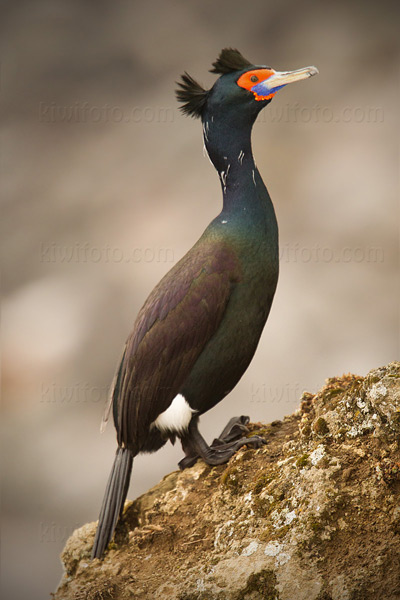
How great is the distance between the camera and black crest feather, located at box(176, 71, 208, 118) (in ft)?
11.9

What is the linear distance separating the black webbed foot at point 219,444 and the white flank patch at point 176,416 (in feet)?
0.29

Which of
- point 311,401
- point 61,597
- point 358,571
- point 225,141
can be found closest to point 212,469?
point 311,401

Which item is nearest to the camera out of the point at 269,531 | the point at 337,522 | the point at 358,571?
the point at 358,571

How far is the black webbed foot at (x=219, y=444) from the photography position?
132 inches

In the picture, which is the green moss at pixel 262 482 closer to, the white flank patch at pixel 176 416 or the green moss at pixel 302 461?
the green moss at pixel 302 461

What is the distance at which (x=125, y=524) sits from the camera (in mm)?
3467

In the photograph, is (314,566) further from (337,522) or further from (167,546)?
(167,546)

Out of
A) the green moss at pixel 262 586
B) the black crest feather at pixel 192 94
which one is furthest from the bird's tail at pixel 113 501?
the black crest feather at pixel 192 94

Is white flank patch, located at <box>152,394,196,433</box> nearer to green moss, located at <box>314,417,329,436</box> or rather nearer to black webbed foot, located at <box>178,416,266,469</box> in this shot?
black webbed foot, located at <box>178,416,266,469</box>

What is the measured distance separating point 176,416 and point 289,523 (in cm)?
102

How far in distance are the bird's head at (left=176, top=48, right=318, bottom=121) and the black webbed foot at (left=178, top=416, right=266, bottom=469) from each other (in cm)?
171

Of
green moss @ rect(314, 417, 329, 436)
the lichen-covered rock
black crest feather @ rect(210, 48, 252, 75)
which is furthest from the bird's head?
green moss @ rect(314, 417, 329, 436)

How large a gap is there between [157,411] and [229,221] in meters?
1.09

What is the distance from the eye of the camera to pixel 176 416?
347 centimetres
